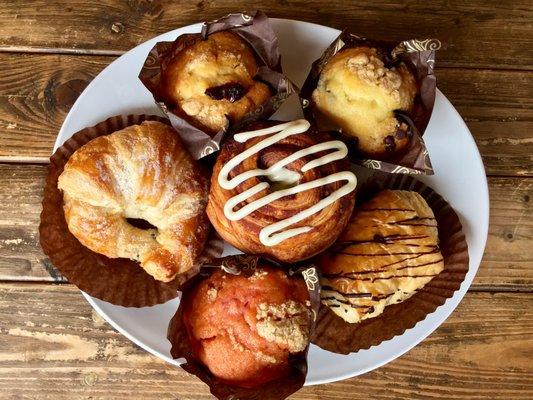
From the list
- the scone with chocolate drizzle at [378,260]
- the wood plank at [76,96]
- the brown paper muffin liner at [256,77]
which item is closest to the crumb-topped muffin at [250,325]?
the scone with chocolate drizzle at [378,260]

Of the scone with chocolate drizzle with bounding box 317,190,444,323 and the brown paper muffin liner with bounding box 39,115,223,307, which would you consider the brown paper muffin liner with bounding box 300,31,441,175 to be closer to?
the scone with chocolate drizzle with bounding box 317,190,444,323

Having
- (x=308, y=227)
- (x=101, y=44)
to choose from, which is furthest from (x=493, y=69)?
(x=101, y=44)

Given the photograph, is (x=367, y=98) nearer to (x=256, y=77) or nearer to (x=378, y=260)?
(x=256, y=77)

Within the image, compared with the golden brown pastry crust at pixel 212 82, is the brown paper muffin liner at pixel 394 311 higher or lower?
lower

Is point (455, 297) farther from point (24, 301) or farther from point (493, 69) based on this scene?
point (24, 301)

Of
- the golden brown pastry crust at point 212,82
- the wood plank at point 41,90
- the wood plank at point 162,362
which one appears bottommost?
the wood plank at point 162,362

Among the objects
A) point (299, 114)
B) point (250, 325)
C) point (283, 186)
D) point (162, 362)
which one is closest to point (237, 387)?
point (250, 325)

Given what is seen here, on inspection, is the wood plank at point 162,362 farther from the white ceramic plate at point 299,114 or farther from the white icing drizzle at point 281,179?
the white icing drizzle at point 281,179
